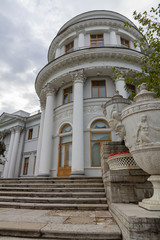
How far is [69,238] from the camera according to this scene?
9.02 ft

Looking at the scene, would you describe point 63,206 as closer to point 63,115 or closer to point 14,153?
point 63,115

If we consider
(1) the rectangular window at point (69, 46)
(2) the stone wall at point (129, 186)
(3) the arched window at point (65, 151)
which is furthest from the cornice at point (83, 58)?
(2) the stone wall at point (129, 186)

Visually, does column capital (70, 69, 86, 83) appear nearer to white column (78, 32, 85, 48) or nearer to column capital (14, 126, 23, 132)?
white column (78, 32, 85, 48)

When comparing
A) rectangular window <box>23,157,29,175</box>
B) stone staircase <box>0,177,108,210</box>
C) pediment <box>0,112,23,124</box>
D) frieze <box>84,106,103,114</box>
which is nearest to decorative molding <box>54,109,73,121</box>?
frieze <box>84,106,103,114</box>

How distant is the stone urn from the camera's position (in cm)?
273

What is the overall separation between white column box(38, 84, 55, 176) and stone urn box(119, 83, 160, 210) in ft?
35.7

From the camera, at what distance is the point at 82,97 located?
1294 cm

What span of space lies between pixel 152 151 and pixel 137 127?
0.50m

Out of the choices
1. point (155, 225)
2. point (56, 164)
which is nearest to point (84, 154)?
point (56, 164)

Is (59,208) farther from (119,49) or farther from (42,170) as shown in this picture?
(119,49)

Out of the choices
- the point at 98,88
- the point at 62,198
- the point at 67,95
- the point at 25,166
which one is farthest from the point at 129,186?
the point at 25,166

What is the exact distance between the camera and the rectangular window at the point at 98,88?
13.9 metres

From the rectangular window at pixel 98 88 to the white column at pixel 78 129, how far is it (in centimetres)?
143

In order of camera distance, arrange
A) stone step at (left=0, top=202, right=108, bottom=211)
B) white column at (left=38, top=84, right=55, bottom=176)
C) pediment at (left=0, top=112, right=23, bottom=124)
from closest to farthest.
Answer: stone step at (left=0, top=202, right=108, bottom=211), white column at (left=38, top=84, right=55, bottom=176), pediment at (left=0, top=112, right=23, bottom=124)
